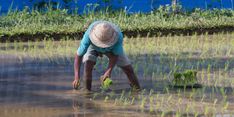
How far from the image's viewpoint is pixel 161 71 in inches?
293

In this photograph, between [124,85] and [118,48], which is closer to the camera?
[118,48]

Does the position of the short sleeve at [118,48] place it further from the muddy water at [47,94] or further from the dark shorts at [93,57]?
the muddy water at [47,94]

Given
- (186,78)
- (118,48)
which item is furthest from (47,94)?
(186,78)

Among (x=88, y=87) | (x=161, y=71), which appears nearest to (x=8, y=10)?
(x=161, y=71)

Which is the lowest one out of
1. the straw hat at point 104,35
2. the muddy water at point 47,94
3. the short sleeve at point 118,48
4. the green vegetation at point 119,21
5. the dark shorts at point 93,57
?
the muddy water at point 47,94


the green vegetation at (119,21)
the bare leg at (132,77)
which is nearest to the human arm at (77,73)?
the bare leg at (132,77)

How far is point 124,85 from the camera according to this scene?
21.7 ft

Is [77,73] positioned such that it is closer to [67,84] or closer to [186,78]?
[67,84]

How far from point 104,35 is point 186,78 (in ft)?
3.42

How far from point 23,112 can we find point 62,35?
7.33m

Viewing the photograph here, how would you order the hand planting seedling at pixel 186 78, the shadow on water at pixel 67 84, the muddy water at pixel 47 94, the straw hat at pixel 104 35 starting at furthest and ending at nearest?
1. the hand planting seedling at pixel 186 78
2. the straw hat at pixel 104 35
3. the shadow on water at pixel 67 84
4. the muddy water at pixel 47 94

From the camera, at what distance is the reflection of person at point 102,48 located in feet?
19.2

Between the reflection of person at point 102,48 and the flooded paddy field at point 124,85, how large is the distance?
19 centimetres

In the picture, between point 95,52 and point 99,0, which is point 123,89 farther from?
point 99,0
